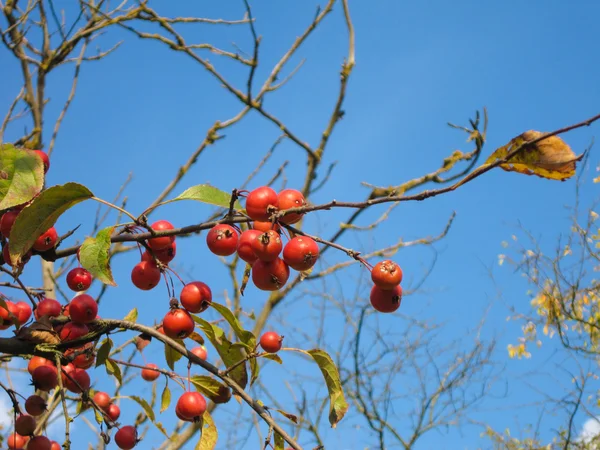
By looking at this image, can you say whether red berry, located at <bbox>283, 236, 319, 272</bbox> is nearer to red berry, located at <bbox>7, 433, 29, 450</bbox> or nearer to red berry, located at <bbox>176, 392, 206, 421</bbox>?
red berry, located at <bbox>176, 392, 206, 421</bbox>

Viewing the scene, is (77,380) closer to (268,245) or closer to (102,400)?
(102,400)

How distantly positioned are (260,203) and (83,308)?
53 cm

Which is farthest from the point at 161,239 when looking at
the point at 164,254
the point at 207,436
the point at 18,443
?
the point at 18,443

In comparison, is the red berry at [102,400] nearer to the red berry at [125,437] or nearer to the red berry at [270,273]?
the red berry at [125,437]

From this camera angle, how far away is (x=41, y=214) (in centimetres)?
122

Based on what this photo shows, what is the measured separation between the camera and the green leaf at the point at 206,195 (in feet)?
4.37

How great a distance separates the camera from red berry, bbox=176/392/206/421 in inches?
58.2

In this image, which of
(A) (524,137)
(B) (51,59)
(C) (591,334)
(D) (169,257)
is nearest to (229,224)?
(D) (169,257)

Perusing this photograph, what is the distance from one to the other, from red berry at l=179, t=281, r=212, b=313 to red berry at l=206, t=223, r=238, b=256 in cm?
12

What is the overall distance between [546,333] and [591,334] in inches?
23.8

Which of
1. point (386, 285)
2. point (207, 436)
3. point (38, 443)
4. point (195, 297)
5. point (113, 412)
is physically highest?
point (386, 285)

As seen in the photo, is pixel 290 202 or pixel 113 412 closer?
pixel 290 202

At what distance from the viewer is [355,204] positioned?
1.05m

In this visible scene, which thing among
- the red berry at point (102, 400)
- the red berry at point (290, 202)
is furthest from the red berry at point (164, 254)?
the red berry at point (102, 400)
